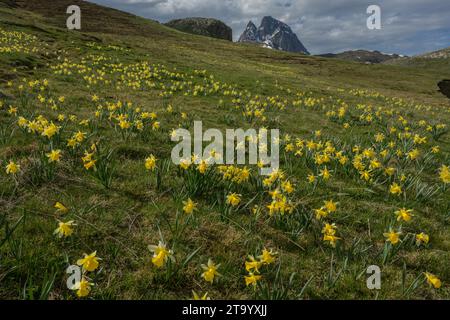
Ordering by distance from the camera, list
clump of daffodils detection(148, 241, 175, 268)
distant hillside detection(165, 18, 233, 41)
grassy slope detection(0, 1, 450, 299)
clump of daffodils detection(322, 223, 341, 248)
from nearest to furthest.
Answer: clump of daffodils detection(148, 241, 175, 268)
grassy slope detection(0, 1, 450, 299)
clump of daffodils detection(322, 223, 341, 248)
distant hillside detection(165, 18, 233, 41)

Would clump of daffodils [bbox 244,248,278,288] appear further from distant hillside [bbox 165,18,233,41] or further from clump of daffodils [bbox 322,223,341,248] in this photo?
distant hillside [bbox 165,18,233,41]

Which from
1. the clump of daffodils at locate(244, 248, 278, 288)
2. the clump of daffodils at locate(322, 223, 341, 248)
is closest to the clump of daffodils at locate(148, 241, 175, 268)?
the clump of daffodils at locate(244, 248, 278, 288)

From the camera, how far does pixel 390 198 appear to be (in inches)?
230

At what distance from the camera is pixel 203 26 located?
482ft

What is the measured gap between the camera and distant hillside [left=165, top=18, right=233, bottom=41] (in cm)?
14512

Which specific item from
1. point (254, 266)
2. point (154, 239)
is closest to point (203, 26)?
point (154, 239)

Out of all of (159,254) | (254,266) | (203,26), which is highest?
(203,26)

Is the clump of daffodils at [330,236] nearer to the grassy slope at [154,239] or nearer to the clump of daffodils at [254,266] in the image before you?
the grassy slope at [154,239]

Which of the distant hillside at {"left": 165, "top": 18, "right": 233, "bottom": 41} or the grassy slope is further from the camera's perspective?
the distant hillside at {"left": 165, "top": 18, "right": 233, "bottom": 41}

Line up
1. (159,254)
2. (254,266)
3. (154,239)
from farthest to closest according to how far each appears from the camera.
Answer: (154,239)
(254,266)
(159,254)

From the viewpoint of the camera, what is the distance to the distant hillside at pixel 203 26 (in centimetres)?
14512

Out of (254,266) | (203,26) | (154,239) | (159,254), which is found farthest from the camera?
(203,26)

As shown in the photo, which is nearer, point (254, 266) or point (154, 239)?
point (254, 266)

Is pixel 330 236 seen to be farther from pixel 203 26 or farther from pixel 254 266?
pixel 203 26
